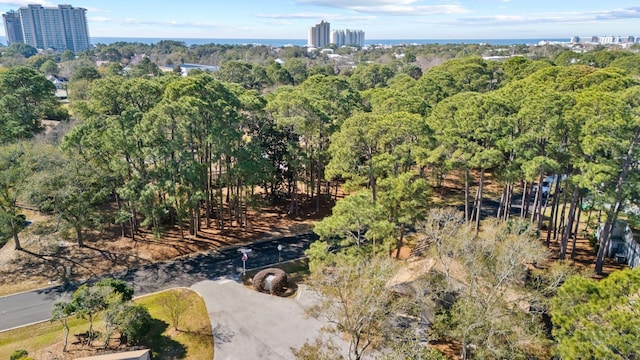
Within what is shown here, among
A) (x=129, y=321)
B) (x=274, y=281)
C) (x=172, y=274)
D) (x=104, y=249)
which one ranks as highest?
(x=129, y=321)

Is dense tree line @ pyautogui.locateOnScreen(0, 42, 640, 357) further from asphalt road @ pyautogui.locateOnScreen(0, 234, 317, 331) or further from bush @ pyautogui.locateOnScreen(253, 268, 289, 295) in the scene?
bush @ pyautogui.locateOnScreen(253, 268, 289, 295)

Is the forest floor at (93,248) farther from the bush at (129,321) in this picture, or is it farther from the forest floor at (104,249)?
the bush at (129,321)

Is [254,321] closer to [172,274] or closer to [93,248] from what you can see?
[172,274]

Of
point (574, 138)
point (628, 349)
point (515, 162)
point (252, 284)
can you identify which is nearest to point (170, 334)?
point (252, 284)

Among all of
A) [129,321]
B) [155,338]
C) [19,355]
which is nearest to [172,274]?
[155,338]

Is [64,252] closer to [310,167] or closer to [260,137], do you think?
[260,137]

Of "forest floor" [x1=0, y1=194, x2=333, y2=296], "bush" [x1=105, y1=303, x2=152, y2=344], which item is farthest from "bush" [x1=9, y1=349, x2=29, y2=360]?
"forest floor" [x1=0, y1=194, x2=333, y2=296]
